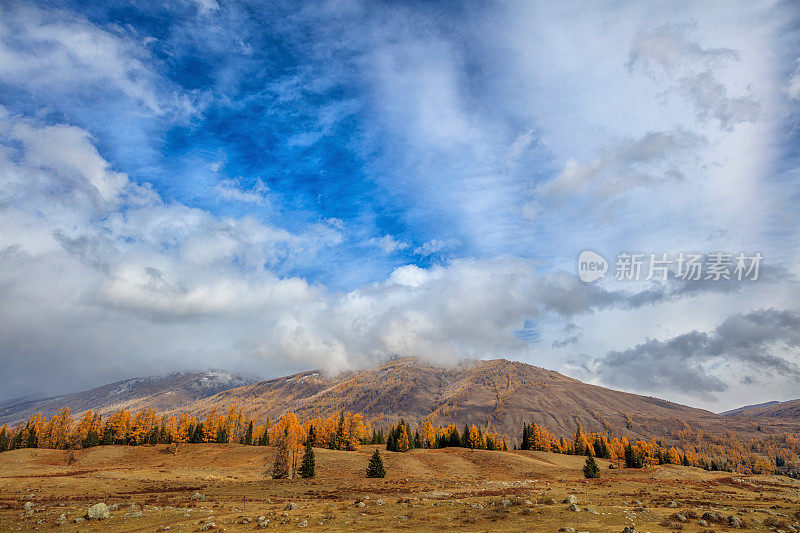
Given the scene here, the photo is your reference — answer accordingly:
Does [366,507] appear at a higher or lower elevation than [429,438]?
higher

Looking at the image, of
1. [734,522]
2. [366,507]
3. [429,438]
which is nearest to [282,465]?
[366,507]

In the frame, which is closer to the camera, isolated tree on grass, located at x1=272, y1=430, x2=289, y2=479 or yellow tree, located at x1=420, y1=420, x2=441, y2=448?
isolated tree on grass, located at x1=272, y1=430, x2=289, y2=479

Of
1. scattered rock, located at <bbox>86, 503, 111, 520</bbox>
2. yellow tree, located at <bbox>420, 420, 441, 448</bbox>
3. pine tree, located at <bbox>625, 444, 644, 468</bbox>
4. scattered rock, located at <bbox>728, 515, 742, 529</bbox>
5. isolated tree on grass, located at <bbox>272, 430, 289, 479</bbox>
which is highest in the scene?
scattered rock, located at <bbox>728, 515, 742, 529</bbox>

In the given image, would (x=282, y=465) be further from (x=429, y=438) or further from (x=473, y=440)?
(x=429, y=438)

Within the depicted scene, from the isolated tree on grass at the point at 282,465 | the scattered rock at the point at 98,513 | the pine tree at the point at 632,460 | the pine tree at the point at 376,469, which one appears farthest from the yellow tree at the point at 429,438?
the scattered rock at the point at 98,513

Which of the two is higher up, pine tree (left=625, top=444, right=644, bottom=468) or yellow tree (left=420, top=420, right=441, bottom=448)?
pine tree (left=625, top=444, right=644, bottom=468)

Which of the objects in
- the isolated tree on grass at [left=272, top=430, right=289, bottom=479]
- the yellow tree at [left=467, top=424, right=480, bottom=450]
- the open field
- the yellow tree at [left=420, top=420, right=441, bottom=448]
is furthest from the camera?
the yellow tree at [left=420, top=420, right=441, bottom=448]

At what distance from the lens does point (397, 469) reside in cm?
8481

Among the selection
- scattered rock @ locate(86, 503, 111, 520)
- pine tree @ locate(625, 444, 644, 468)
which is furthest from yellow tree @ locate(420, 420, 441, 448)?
scattered rock @ locate(86, 503, 111, 520)

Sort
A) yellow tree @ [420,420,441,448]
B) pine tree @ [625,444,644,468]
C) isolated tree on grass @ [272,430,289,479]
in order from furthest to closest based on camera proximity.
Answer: yellow tree @ [420,420,441,448]
pine tree @ [625,444,644,468]
isolated tree on grass @ [272,430,289,479]

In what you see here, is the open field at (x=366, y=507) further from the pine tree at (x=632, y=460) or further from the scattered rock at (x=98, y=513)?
the pine tree at (x=632, y=460)

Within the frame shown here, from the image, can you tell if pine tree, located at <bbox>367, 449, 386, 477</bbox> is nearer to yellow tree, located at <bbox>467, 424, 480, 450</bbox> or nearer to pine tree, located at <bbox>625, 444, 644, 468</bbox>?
yellow tree, located at <bbox>467, 424, 480, 450</bbox>

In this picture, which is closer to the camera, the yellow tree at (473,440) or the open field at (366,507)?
the open field at (366,507)

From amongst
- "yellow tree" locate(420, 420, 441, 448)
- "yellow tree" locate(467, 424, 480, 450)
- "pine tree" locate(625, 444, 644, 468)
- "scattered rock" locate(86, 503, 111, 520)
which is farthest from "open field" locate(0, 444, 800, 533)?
"yellow tree" locate(420, 420, 441, 448)
